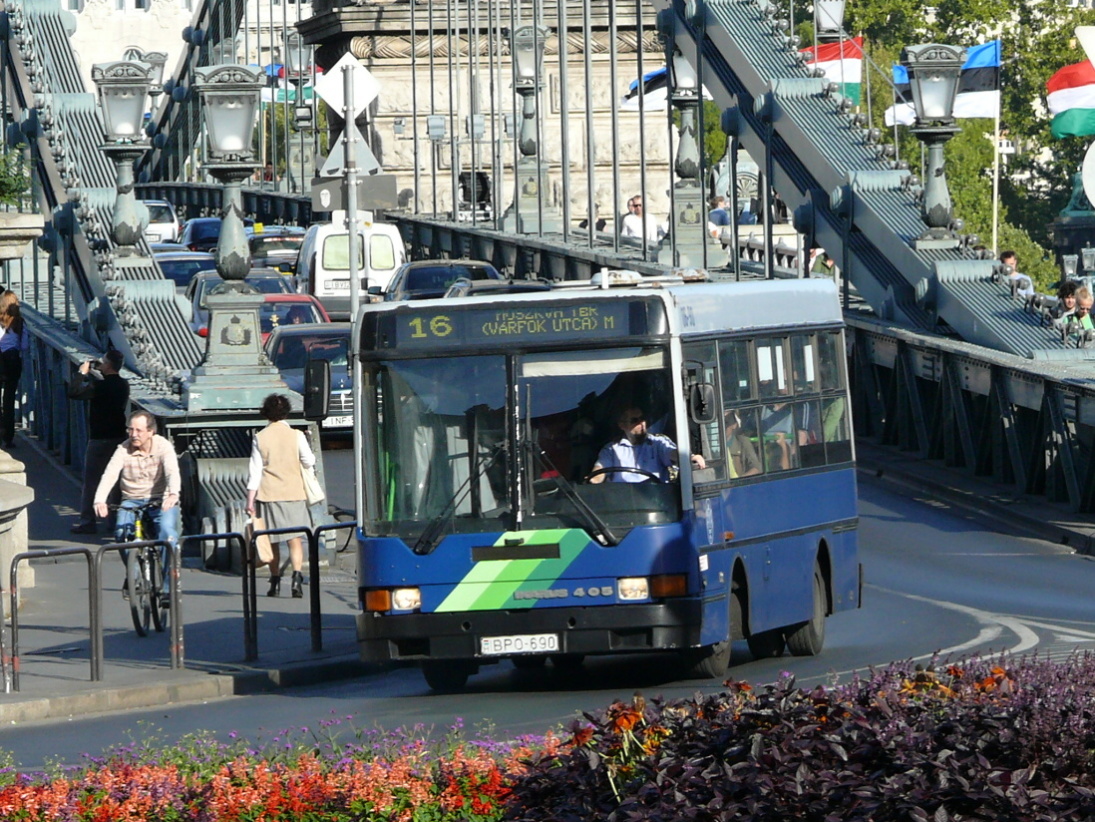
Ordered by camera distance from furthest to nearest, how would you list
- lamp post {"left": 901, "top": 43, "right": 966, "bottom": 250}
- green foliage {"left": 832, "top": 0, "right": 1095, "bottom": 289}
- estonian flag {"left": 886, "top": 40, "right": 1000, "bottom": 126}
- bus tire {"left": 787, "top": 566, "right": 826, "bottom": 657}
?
green foliage {"left": 832, "top": 0, "right": 1095, "bottom": 289}
estonian flag {"left": 886, "top": 40, "right": 1000, "bottom": 126}
lamp post {"left": 901, "top": 43, "right": 966, "bottom": 250}
bus tire {"left": 787, "top": 566, "right": 826, "bottom": 657}

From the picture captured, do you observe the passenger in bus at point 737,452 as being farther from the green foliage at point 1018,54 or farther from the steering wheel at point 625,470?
the green foliage at point 1018,54

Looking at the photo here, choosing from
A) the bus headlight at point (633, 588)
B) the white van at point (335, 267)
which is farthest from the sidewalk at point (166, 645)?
the white van at point (335, 267)

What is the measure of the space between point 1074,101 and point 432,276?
10925 millimetres

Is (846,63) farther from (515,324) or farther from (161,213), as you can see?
(515,324)

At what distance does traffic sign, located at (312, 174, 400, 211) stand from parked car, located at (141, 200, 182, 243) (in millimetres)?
37312

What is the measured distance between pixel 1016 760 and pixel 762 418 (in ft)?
24.7

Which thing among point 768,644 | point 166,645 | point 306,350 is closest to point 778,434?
Result: point 768,644

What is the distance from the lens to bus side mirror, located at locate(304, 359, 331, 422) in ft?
45.6

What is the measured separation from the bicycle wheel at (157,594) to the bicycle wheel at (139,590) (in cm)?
3

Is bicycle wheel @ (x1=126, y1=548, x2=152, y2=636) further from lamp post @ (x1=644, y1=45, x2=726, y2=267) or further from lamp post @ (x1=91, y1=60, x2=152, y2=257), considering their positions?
lamp post @ (x1=644, y1=45, x2=726, y2=267)

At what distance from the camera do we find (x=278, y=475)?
58.0 feet

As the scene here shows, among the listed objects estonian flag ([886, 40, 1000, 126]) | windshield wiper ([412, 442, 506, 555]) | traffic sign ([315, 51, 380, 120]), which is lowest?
windshield wiper ([412, 442, 506, 555])

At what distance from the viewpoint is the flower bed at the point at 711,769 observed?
6.70m

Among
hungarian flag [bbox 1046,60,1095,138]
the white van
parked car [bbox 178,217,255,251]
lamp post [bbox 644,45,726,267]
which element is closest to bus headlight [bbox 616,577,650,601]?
hungarian flag [bbox 1046,60,1095,138]
